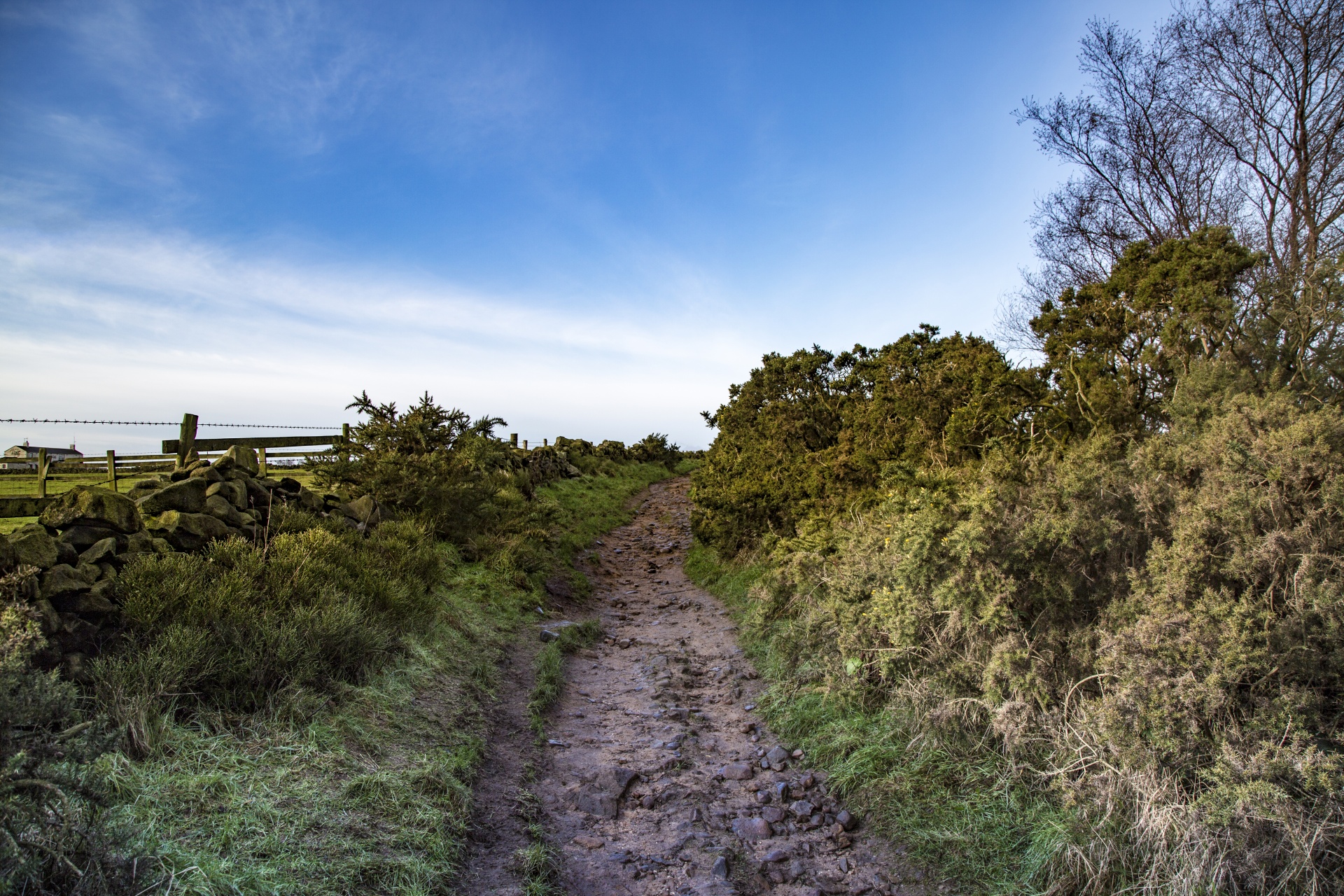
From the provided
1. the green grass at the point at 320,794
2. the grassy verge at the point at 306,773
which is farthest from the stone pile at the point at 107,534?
the green grass at the point at 320,794

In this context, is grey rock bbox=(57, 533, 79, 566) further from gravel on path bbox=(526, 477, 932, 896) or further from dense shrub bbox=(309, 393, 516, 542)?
dense shrub bbox=(309, 393, 516, 542)

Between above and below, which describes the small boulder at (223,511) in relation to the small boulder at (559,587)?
above

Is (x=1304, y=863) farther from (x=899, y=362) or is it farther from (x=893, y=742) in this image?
(x=899, y=362)

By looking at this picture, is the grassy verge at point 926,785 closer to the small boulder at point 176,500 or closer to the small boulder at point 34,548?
the small boulder at point 34,548

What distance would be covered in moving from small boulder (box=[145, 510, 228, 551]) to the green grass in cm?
229

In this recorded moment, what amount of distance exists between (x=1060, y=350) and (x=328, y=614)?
289 inches

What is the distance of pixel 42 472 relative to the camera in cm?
1281

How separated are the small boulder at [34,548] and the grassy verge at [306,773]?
0.75 meters

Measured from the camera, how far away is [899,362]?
29.7ft

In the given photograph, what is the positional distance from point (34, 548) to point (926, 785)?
21.5 ft

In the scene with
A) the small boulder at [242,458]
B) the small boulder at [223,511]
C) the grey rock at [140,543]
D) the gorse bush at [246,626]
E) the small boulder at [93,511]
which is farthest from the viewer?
the small boulder at [242,458]

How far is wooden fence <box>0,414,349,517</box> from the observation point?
6398 mm

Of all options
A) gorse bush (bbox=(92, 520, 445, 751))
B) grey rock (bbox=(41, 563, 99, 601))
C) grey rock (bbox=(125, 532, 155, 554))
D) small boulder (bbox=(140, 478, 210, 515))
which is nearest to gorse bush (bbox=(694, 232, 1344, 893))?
gorse bush (bbox=(92, 520, 445, 751))

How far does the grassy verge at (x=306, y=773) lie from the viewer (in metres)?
3.26
